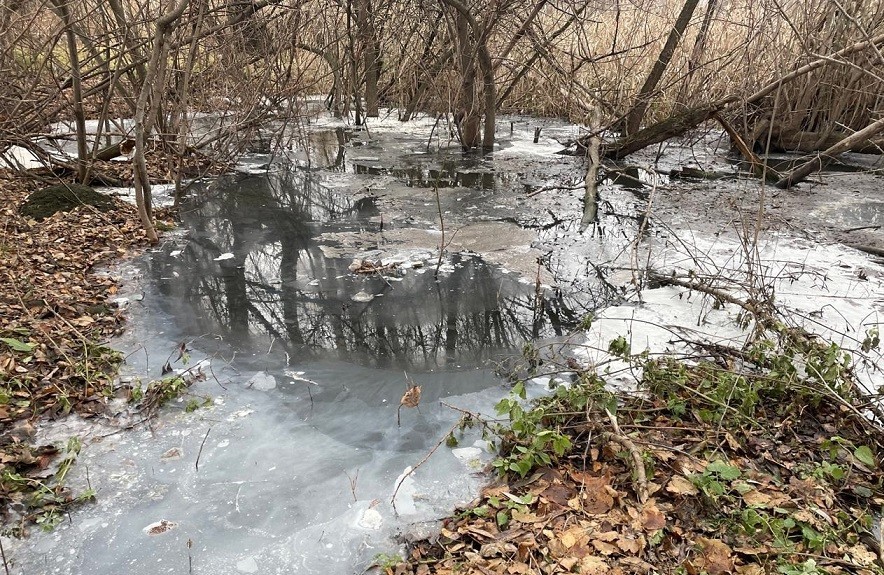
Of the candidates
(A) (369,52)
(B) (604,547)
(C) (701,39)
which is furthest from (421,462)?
(A) (369,52)

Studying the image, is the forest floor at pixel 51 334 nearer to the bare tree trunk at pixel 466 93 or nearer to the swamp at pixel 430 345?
the swamp at pixel 430 345

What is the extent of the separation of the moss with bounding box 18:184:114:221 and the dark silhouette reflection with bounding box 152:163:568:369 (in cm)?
110

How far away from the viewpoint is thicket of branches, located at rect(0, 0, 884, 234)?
7.27m

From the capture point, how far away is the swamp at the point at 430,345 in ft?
9.89

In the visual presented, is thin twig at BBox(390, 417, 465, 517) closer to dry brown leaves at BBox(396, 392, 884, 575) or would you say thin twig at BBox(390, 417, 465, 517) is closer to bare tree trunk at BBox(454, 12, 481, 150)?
dry brown leaves at BBox(396, 392, 884, 575)

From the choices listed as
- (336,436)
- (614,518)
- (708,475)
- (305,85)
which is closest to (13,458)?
(336,436)

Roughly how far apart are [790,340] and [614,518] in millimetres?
1996

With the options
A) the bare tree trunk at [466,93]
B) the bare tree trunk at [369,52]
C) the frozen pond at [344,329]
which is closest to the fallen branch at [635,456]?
the frozen pond at [344,329]

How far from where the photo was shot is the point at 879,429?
3523 mm

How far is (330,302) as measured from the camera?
5.48 m

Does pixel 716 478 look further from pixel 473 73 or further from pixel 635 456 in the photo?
pixel 473 73

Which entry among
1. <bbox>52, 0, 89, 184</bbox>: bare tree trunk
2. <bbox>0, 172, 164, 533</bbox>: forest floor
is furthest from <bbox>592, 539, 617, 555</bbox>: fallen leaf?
<bbox>52, 0, 89, 184</bbox>: bare tree trunk

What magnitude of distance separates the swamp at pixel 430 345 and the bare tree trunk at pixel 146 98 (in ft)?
0.12

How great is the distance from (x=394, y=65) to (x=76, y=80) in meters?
6.48
